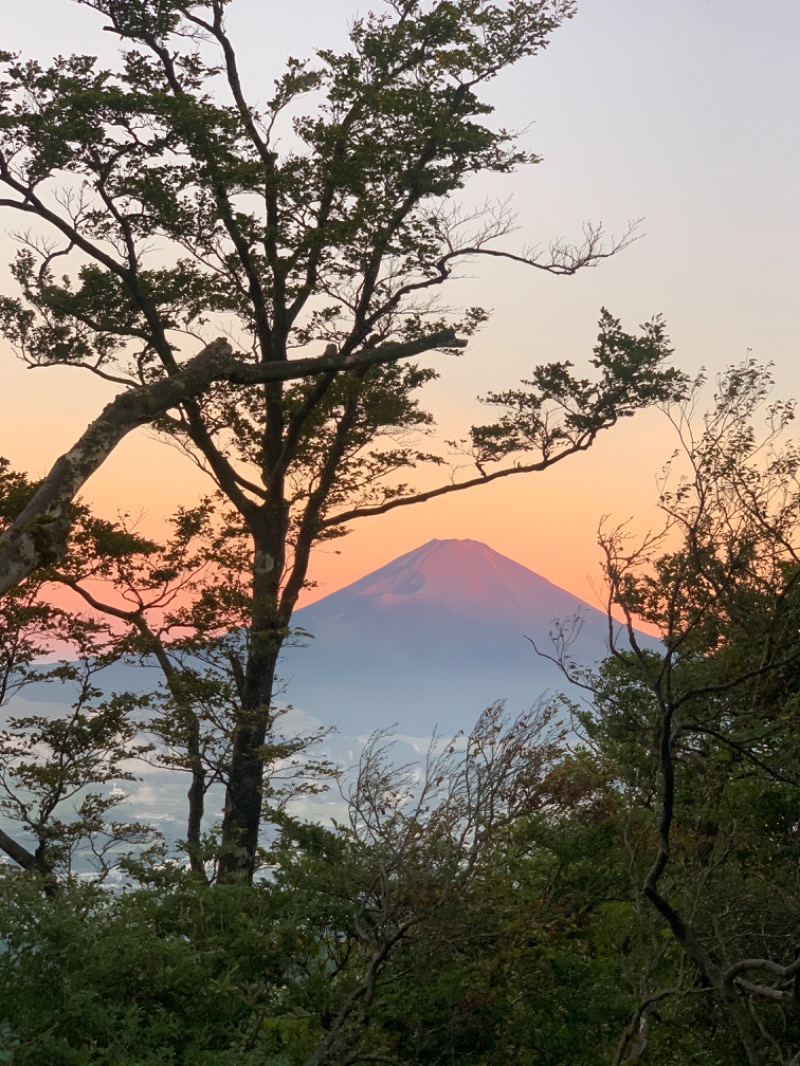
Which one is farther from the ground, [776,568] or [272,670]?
[272,670]

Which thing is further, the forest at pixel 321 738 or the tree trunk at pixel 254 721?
the tree trunk at pixel 254 721

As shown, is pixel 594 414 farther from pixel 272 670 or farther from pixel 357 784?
pixel 357 784

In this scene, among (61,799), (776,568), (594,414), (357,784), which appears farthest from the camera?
(594,414)

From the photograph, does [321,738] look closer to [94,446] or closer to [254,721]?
[254,721]

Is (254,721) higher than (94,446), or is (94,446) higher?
(94,446)

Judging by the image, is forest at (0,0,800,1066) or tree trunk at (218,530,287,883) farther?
tree trunk at (218,530,287,883)

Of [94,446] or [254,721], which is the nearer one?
[94,446]

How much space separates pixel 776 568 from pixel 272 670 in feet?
21.8

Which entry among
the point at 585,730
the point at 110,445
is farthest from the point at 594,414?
the point at 110,445

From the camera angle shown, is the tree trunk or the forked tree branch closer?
the forked tree branch

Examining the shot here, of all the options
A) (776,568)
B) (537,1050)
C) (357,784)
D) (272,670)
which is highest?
(272,670)

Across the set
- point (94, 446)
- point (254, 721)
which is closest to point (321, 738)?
point (254, 721)

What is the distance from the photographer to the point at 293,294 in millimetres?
13414

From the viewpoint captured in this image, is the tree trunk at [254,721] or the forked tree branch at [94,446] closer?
the forked tree branch at [94,446]
